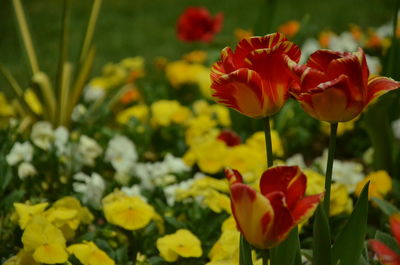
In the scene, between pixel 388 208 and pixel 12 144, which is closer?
pixel 388 208

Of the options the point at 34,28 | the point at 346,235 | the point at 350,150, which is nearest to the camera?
the point at 346,235

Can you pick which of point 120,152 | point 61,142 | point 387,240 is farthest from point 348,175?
point 61,142

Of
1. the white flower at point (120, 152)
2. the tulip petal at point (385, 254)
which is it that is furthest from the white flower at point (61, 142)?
the tulip petal at point (385, 254)

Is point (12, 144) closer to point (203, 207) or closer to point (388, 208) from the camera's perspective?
point (203, 207)

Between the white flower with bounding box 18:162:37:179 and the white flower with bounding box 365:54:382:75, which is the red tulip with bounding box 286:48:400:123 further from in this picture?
the white flower with bounding box 365:54:382:75

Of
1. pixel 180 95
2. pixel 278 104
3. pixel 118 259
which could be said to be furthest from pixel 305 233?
pixel 180 95

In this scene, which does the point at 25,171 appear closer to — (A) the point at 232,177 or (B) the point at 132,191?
(B) the point at 132,191

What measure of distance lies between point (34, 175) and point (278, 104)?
112cm

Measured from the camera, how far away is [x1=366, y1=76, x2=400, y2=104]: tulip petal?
103cm

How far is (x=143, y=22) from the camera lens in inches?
196

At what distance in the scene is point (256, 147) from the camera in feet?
6.71

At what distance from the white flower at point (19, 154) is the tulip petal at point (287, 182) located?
1.19 m

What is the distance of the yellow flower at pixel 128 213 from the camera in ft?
4.91

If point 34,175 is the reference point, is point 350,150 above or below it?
below
